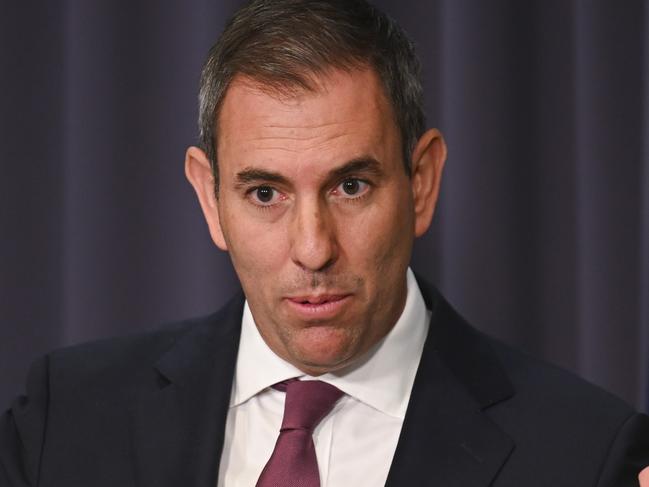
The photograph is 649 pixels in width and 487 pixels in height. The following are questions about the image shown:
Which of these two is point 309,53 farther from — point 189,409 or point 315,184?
point 189,409

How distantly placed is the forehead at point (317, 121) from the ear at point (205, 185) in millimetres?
159

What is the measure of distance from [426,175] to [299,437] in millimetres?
440

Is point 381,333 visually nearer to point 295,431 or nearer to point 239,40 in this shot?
point 295,431

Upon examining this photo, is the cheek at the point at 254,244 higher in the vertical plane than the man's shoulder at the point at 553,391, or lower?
higher

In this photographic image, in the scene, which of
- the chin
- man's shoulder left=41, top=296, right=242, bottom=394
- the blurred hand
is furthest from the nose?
the blurred hand

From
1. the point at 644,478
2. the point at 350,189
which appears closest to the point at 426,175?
the point at 350,189

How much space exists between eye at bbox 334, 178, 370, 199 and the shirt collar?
0.79 feet

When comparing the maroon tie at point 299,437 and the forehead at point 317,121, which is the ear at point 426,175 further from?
the maroon tie at point 299,437

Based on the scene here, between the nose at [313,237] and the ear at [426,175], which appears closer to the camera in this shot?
the nose at [313,237]

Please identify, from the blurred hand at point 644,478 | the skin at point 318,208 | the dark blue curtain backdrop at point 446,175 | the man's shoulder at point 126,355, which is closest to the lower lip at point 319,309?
the skin at point 318,208

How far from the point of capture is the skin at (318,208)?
1.57 m

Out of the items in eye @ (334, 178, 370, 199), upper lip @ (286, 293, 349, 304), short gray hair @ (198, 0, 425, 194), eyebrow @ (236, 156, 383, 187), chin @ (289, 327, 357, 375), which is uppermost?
short gray hair @ (198, 0, 425, 194)

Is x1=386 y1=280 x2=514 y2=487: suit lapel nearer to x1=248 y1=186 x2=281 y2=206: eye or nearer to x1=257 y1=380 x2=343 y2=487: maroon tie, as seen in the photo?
x1=257 y1=380 x2=343 y2=487: maroon tie

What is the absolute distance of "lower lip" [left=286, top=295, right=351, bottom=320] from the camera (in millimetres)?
1577
